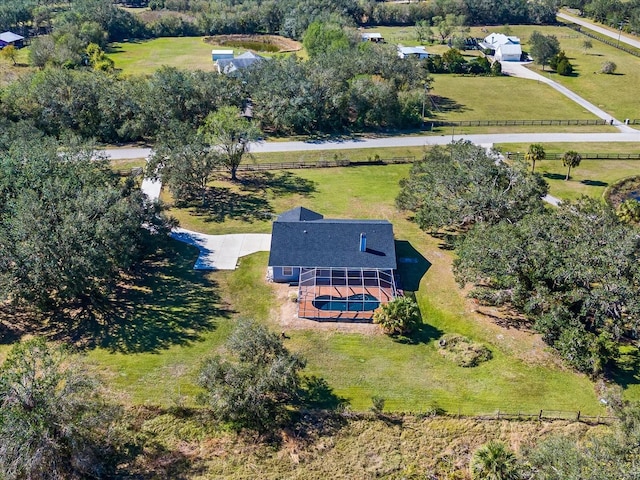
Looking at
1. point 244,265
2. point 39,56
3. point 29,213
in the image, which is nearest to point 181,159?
point 244,265

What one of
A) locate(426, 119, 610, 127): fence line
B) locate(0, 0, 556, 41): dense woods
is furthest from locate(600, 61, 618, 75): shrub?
locate(0, 0, 556, 41): dense woods

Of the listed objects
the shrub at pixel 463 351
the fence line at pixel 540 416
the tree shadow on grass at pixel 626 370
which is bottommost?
the fence line at pixel 540 416

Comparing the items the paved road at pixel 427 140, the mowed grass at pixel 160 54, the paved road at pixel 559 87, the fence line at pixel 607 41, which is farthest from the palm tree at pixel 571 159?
the fence line at pixel 607 41

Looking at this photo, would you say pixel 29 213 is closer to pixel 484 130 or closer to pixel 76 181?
pixel 76 181

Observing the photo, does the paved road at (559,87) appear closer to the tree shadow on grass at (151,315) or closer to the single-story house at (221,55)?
the single-story house at (221,55)

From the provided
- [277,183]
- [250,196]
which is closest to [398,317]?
[250,196]

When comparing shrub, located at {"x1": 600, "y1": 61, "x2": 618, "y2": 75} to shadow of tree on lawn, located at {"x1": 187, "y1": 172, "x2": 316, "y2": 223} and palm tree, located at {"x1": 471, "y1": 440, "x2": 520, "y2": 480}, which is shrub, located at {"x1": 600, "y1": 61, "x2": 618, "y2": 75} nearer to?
shadow of tree on lawn, located at {"x1": 187, "y1": 172, "x2": 316, "y2": 223}
